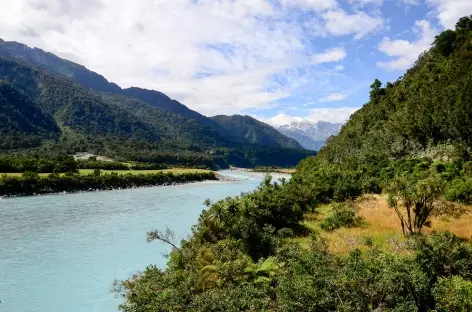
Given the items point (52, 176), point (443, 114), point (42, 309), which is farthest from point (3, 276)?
point (52, 176)

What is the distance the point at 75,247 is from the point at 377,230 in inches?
1355

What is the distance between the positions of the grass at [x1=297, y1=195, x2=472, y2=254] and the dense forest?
698 millimetres

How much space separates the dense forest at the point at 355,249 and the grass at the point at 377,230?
0.70 m

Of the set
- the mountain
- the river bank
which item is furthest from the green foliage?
the river bank

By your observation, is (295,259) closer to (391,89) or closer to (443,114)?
(443,114)

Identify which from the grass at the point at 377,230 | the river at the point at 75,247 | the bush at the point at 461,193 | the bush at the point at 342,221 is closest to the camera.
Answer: the grass at the point at 377,230

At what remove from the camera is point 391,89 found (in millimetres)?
88438

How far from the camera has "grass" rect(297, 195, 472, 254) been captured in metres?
24.8

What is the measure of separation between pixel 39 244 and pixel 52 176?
192 ft

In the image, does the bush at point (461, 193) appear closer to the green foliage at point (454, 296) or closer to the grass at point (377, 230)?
the grass at point (377, 230)

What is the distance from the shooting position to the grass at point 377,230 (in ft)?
81.4

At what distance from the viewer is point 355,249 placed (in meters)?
20.7

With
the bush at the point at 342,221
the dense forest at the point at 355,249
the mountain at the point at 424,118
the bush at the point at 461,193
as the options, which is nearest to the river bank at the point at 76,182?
the mountain at the point at 424,118

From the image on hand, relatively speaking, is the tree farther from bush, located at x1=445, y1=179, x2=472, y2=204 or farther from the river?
the river
